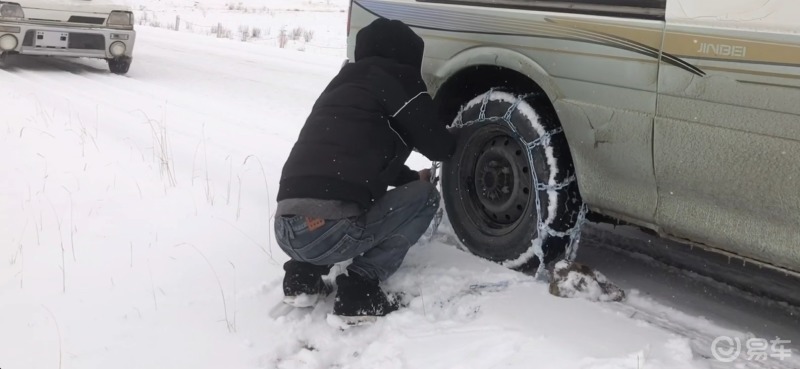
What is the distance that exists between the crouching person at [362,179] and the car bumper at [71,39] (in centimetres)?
737

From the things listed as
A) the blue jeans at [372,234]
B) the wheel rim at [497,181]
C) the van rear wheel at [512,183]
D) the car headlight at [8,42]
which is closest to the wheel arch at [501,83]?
the van rear wheel at [512,183]

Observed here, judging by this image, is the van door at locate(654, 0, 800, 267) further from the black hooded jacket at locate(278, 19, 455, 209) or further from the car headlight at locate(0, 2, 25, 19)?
the car headlight at locate(0, 2, 25, 19)

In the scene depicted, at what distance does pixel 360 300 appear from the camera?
10.8 ft

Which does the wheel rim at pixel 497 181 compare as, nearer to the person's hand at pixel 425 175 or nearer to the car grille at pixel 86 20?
the person's hand at pixel 425 175

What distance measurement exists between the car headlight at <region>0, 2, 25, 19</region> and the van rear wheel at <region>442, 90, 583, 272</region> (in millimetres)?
7538

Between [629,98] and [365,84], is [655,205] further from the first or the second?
[365,84]

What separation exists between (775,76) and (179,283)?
2.78 metres

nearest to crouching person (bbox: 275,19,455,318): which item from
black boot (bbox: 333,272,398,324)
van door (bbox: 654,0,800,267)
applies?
black boot (bbox: 333,272,398,324)

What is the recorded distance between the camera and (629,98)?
2.95 m

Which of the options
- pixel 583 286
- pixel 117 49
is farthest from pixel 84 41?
pixel 583 286

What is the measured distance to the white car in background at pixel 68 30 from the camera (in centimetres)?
924

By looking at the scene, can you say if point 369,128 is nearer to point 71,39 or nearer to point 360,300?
point 360,300

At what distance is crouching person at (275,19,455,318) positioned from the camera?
10.8 feet

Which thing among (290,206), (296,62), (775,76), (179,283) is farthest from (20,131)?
(296,62)
